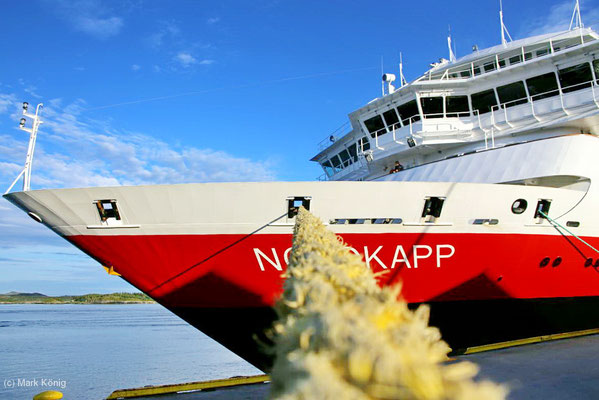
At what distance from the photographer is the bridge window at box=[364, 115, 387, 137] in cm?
1411

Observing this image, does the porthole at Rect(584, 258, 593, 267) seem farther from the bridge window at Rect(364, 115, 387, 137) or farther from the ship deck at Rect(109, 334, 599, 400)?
the bridge window at Rect(364, 115, 387, 137)

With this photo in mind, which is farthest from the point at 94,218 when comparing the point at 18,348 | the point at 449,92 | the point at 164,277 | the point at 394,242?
the point at 18,348

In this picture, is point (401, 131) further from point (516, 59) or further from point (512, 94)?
point (516, 59)

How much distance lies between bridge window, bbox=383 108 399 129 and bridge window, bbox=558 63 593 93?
447 cm

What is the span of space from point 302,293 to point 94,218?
25.6ft

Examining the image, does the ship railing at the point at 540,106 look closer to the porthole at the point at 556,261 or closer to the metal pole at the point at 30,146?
the porthole at the point at 556,261

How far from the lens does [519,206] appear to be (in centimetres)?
Answer: 906

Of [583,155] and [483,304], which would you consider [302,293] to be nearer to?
[483,304]

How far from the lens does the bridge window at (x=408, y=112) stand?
1296cm

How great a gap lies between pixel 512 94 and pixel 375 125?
4063mm

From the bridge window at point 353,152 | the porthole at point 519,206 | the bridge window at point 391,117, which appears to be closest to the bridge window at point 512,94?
the bridge window at point 391,117

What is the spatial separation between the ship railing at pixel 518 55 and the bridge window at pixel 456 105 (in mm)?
709

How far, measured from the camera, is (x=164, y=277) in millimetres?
8414

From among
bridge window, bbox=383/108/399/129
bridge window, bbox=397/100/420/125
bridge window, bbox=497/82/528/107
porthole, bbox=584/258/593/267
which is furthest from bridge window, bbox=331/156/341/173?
porthole, bbox=584/258/593/267
